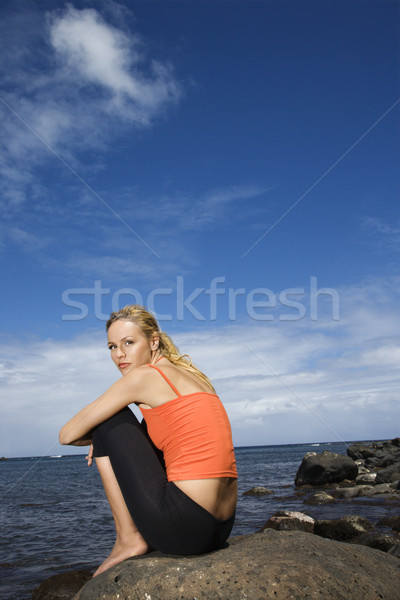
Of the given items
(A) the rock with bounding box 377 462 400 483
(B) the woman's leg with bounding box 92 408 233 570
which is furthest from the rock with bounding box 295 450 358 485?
(B) the woman's leg with bounding box 92 408 233 570

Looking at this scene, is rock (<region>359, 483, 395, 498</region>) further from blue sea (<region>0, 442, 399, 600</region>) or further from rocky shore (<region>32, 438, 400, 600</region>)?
rocky shore (<region>32, 438, 400, 600</region>)

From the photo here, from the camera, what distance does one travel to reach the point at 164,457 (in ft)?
10.6

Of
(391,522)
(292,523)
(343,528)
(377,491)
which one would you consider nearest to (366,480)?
(377,491)

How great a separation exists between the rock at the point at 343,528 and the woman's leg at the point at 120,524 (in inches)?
218

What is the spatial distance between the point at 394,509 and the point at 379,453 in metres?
19.7

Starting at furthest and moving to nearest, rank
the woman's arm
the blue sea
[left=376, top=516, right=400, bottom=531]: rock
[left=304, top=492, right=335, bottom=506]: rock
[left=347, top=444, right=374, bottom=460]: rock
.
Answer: [left=347, top=444, right=374, bottom=460]: rock, [left=304, top=492, right=335, bottom=506]: rock, [left=376, top=516, right=400, bottom=531]: rock, the blue sea, the woman's arm

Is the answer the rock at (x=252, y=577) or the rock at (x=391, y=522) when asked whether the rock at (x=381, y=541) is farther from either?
the rock at (x=252, y=577)

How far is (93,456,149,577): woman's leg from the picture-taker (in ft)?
10.7

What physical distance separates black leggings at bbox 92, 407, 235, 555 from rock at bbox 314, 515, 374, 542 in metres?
5.43

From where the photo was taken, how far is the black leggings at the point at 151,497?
300 cm

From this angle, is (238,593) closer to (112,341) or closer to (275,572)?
(275,572)

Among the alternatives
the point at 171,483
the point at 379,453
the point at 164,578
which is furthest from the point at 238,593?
the point at 379,453

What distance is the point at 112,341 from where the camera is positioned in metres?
3.85

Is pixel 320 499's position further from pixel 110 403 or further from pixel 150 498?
pixel 110 403
